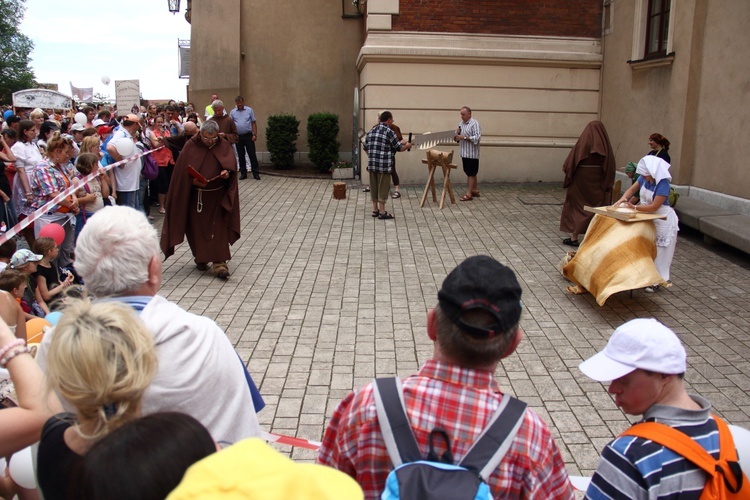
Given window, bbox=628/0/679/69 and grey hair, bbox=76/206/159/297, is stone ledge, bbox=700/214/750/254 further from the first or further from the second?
grey hair, bbox=76/206/159/297

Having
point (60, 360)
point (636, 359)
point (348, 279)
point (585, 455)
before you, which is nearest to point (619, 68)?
point (348, 279)

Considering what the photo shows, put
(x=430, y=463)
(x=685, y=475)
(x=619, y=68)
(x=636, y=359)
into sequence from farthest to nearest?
(x=619, y=68)
(x=636, y=359)
(x=685, y=475)
(x=430, y=463)

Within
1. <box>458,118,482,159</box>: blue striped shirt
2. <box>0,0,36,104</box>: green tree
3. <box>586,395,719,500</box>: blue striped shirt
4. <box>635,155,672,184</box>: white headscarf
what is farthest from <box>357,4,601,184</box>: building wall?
<box>0,0,36,104</box>: green tree

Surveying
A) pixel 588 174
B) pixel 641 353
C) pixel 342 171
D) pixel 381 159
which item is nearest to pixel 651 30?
pixel 588 174

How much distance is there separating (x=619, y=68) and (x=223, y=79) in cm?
1010

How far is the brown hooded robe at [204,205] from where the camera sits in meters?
7.88

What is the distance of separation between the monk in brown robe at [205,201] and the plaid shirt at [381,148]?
3783mm

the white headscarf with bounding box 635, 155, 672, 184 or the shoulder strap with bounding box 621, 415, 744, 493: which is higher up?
the white headscarf with bounding box 635, 155, 672, 184

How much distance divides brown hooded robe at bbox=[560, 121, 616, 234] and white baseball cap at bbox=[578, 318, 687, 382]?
7366 mm

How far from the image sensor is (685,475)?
6.33 feet

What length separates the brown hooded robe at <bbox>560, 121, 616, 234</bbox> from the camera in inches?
362

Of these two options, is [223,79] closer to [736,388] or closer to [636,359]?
[736,388]

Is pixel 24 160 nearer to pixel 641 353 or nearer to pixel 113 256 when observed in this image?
pixel 113 256

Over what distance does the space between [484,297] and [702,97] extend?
1037 cm
